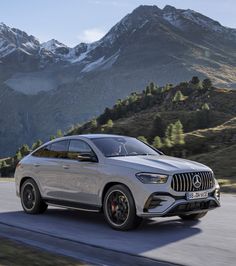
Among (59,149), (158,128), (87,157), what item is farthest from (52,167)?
(158,128)

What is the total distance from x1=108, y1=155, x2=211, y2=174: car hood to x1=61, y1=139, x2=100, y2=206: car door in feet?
1.67

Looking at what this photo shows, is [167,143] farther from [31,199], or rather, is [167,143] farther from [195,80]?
[195,80]

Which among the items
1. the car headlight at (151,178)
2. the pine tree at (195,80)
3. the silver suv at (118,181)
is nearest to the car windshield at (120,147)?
the silver suv at (118,181)

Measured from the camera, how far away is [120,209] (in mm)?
9742

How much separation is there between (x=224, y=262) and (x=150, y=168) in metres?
2.57

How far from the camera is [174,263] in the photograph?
7.23m

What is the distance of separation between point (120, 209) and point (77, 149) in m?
1.86

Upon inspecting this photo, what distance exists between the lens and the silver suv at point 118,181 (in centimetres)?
930

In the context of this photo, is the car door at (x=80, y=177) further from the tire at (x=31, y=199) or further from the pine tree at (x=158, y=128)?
the pine tree at (x=158, y=128)

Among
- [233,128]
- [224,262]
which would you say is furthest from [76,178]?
[233,128]

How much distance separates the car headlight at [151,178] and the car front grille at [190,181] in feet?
0.53

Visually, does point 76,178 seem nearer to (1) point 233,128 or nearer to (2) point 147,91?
(1) point 233,128

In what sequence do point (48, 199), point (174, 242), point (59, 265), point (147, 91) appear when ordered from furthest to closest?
1. point (147, 91)
2. point (48, 199)
3. point (174, 242)
4. point (59, 265)

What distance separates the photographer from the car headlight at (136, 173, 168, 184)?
30.4 feet
